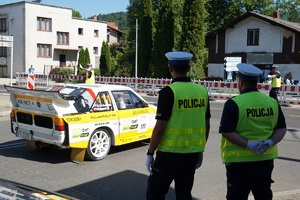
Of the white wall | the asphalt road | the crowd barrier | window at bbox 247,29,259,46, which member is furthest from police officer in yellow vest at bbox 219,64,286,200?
window at bbox 247,29,259,46

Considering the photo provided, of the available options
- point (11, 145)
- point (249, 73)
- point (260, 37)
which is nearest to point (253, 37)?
point (260, 37)

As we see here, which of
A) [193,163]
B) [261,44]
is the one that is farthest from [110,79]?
[193,163]

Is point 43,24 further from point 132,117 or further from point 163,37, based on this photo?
point 132,117

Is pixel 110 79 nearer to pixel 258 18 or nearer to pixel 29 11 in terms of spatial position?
pixel 258 18

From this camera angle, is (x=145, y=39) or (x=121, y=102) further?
(x=145, y=39)

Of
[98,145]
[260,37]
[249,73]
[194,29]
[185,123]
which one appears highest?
[194,29]

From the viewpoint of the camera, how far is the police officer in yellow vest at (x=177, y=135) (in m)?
3.77

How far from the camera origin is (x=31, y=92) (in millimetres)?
7609

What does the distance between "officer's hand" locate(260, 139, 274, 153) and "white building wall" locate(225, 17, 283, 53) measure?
33732 mm

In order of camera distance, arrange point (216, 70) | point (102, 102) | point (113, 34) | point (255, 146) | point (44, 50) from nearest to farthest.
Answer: point (255, 146) < point (102, 102) < point (216, 70) < point (44, 50) < point (113, 34)

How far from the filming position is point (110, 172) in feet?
22.8

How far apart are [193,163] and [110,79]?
83.5ft

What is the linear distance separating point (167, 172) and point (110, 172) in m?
3.34

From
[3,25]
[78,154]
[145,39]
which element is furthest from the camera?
[3,25]
